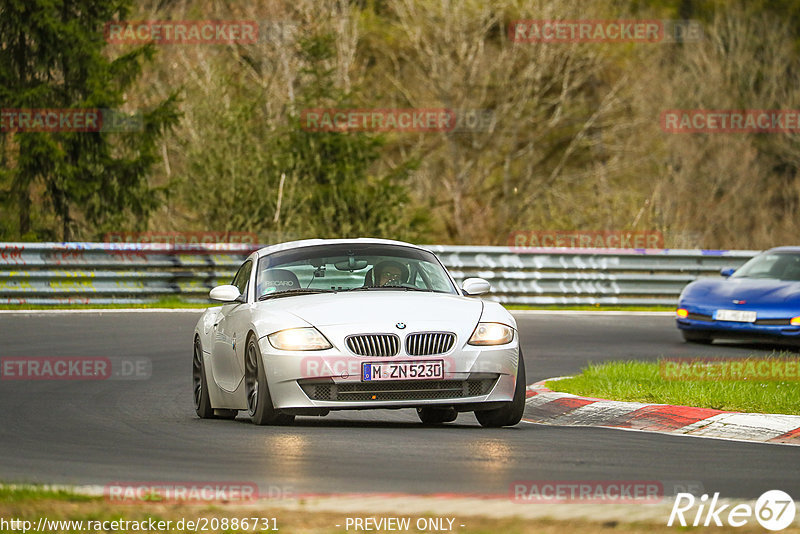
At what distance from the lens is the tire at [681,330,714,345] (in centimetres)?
1895

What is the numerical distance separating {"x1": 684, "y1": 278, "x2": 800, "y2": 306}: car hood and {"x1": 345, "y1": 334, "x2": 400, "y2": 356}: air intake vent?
391 inches

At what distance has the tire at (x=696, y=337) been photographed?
18.9m

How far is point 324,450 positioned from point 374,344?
120 cm

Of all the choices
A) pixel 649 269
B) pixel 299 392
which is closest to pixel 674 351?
pixel 649 269

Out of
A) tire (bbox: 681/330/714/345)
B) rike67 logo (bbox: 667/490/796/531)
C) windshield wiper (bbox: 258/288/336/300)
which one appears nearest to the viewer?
rike67 logo (bbox: 667/490/796/531)

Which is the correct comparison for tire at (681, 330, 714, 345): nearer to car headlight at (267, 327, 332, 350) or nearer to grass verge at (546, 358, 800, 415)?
grass verge at (546, 358, 800, 415)

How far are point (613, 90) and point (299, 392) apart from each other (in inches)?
1357

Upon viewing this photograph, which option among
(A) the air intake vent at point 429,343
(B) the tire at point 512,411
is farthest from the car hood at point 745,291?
(A) the air intake vent at point 429,343

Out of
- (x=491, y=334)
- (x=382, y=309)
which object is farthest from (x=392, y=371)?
(x=491, y=334)

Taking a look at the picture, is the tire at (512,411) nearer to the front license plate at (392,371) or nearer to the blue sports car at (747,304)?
the front license plate at (392,371)

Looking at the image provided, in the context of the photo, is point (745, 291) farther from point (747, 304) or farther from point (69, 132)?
point (69, 132)

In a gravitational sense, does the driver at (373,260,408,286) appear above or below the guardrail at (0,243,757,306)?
above

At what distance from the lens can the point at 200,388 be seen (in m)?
11.3

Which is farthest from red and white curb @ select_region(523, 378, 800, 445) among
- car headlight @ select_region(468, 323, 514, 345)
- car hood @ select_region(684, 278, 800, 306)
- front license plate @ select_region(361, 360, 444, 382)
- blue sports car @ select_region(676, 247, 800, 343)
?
car hood @ select_region(684, 278, 800, 306)
